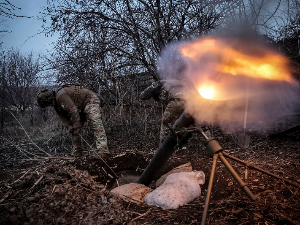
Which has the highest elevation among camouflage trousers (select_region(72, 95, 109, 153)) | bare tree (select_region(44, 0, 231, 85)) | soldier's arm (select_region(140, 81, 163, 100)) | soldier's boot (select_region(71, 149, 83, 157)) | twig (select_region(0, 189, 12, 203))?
bare tree (select_region(44, 0, 231, 85))

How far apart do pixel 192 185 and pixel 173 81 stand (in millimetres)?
3338

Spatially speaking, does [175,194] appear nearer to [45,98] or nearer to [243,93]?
[45,98]

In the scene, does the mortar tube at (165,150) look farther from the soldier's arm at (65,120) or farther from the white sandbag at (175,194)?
the soldier's arm at (65,120)

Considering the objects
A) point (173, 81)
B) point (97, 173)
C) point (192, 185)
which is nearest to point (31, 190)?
point (97, 173)

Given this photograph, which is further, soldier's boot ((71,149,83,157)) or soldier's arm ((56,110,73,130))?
soldier's arm ((56,110,73,130))

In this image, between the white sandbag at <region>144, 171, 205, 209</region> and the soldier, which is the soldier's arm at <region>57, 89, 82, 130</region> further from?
the white sandbag at <region>144, 171, 205, 209</region>

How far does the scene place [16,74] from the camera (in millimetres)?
18078

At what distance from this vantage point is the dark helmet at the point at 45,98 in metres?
5.52

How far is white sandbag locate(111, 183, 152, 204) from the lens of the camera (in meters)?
2.64

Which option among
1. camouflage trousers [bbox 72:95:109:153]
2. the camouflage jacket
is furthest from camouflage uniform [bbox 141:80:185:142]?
the camouflage jacket

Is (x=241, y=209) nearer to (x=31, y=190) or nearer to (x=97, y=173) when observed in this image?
(x=31, y=190)

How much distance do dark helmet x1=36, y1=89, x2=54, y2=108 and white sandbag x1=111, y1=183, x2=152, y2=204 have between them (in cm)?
368

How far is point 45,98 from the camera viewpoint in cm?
557

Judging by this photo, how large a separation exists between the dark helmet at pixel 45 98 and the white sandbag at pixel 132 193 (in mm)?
3677
